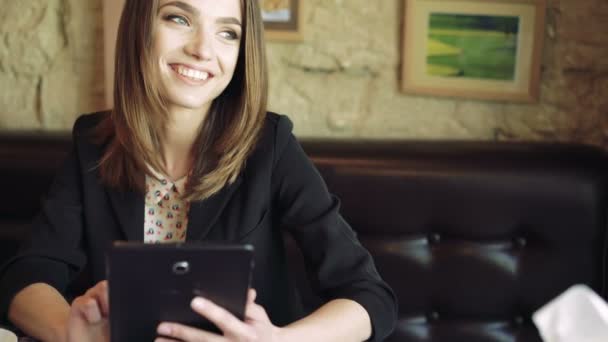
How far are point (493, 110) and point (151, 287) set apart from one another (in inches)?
47.6

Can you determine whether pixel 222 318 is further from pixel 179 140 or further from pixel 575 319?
pixel 179 140

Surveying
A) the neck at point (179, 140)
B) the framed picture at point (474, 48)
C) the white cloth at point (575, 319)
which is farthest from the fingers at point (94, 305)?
the framed picture at point (474, 48)

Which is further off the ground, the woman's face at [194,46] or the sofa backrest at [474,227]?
the woman's face at [194,46]

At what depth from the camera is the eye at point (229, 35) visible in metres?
1.21

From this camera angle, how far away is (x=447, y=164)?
1485 millimetres

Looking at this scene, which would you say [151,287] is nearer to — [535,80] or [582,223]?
[582,223]

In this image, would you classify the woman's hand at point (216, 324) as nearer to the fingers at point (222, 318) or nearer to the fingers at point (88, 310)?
the fingers at point (222, 318)

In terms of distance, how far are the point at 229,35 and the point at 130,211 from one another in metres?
0.38

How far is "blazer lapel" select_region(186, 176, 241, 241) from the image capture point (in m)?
1.21

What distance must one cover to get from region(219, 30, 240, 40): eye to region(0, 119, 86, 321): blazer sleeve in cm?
39

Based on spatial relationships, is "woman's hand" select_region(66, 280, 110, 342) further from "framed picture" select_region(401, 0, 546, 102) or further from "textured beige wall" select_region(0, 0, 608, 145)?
"framed picture" select_region(401, 0, 546, 102)

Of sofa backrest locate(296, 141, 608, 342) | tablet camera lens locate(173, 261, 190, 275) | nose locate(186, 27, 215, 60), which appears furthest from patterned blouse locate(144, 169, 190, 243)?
tablet camera lens locate(173, 261, 190, 275)

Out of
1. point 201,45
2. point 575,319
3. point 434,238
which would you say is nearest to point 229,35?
point 201,45

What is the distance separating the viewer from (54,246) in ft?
4.02
